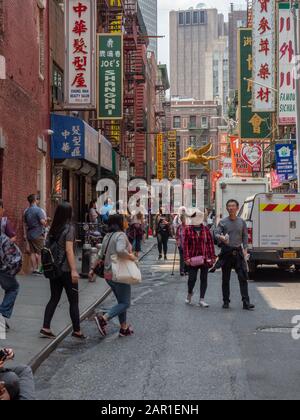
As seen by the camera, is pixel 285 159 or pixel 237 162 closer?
pixel 285 159

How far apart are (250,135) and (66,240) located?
2368cm

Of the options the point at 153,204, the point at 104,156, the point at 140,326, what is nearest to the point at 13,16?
the point at 140,326

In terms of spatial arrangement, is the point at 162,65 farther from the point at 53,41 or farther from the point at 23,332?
the point at 23,332

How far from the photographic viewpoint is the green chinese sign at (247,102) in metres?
30.7

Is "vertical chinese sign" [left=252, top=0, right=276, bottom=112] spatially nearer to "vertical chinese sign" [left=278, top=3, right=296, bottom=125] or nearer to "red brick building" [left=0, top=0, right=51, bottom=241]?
"vertical chinese sign" [left=278, top=3, right=296, bottom=125]

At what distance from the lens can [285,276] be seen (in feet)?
60.8

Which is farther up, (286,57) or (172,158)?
(286,57)

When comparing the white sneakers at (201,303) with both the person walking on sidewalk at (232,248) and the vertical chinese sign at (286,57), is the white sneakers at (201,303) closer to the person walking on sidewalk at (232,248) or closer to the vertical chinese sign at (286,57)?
the person walking on sidewalk at (232,248)

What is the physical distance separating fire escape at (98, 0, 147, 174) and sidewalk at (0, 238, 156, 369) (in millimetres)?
19147

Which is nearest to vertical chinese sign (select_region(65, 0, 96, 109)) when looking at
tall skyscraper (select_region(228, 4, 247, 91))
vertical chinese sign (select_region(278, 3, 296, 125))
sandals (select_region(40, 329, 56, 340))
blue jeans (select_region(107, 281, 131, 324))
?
vertical chinese sign (select_region(278, 3, 296, 125))

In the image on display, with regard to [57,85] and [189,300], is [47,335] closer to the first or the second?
[189,300]

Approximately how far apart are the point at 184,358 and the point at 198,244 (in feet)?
14.4

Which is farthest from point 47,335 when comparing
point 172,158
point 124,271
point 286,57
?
point 172,158

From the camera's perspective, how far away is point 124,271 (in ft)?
32.1
